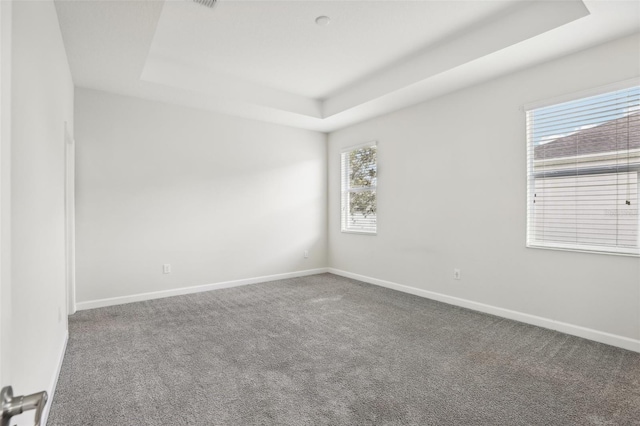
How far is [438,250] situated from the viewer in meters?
4.18

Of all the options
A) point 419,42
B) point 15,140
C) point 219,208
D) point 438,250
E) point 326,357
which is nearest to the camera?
point 15,140

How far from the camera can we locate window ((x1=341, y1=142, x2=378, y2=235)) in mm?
5152

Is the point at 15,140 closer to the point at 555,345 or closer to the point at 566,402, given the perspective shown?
the point at 566,402

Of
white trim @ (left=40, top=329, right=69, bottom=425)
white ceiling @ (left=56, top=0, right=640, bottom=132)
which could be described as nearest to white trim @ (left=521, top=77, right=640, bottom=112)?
white ceiling @ (left=56, top=0, right=640, bottom=132)

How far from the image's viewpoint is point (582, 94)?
2.96 m

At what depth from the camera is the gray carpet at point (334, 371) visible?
6.19 feet

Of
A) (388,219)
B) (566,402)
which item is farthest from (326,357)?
(388,219)

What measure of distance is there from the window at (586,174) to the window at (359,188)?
2.20 m

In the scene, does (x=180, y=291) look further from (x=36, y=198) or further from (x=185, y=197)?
(x=36, y=198)

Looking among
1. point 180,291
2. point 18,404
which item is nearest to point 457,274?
point 180,291

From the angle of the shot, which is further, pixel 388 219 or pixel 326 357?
pixel 388 219

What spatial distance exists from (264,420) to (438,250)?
3.01 metres

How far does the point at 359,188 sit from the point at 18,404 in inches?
196

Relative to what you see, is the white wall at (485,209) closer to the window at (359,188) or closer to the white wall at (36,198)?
the window at (359,188)
